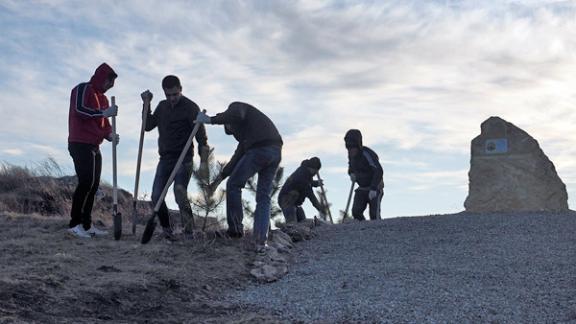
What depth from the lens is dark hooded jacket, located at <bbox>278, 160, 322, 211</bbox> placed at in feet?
41.9

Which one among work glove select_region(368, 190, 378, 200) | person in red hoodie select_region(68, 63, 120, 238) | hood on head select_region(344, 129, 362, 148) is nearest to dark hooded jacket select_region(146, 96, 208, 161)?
person in red hoodie select_region(68, 63, 120, 238)

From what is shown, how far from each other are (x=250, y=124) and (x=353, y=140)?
3.95 metres

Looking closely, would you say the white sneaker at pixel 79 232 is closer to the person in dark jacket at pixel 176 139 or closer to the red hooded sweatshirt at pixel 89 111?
the person in dark jacket at pixel 176 139

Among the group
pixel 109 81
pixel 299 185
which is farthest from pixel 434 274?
pixel 299 185

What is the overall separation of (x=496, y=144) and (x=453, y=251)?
16.8 ft

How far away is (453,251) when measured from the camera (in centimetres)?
860

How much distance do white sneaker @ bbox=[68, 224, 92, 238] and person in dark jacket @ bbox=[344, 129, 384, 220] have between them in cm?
445

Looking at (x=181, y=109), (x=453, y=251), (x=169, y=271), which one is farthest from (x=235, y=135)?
(x=453, y=251)

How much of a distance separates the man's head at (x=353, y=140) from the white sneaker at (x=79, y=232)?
444 cm

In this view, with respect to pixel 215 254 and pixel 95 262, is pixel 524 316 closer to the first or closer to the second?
pixel 215 254

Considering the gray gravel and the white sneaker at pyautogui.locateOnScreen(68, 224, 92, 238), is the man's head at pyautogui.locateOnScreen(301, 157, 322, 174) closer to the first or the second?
the gray gravel

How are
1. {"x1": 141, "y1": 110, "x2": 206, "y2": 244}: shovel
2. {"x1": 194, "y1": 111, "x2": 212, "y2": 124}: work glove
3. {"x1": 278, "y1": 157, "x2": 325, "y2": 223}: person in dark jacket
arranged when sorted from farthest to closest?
1. {"x1": 278, "y1": 157, "x2": 325, "y2": 223}: person in dark jacket
2. {"x1": 141, "y1": 110, "x2": 206, "y2": 244}: shovel
3. {"x1": 194, "y1": 111, "x2": 212, "y2": 124}: work glove

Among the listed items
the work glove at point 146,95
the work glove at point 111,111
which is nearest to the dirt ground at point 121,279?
A: the work glove at point 111,111

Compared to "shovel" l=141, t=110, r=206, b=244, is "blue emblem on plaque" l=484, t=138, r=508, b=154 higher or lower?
higher
